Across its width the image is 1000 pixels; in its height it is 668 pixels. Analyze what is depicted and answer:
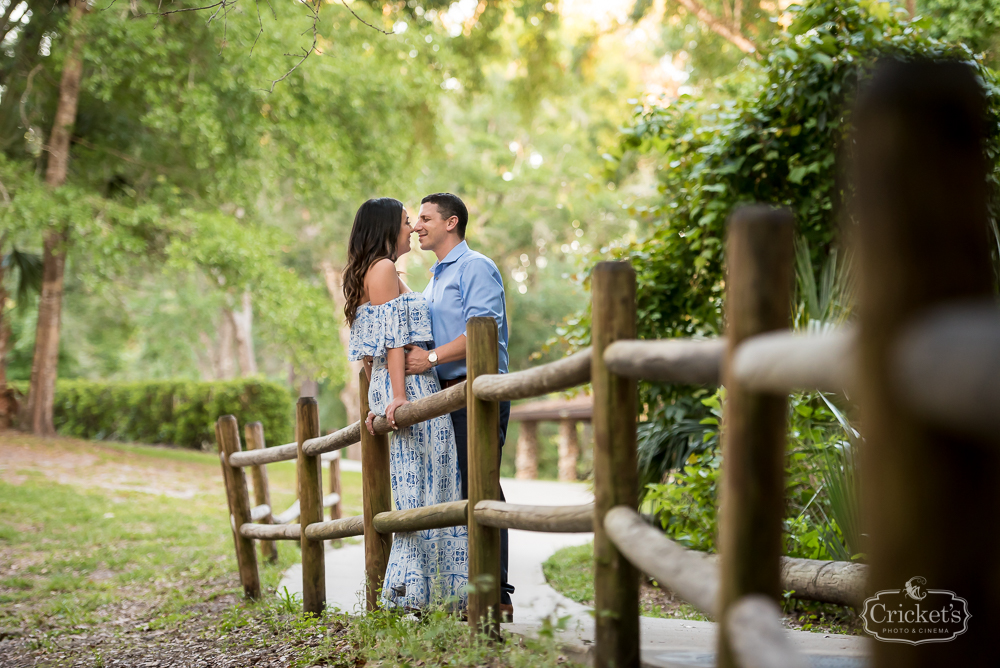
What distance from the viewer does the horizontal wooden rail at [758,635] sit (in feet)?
4.26

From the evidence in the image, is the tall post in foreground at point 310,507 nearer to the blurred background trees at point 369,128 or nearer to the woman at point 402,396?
the woman at point 402,396

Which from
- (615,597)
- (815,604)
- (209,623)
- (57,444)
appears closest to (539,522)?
(615,597)

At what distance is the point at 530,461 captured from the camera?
20.4 m

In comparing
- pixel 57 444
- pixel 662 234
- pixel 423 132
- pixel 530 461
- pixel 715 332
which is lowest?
pixel 530 461

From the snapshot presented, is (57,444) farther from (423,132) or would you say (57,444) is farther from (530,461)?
(530,461)

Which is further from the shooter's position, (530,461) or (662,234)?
(530,461)

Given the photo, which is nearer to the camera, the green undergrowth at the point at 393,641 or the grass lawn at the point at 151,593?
the green undergrowth at the point at 393,641

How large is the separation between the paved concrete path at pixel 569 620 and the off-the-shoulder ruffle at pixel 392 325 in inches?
51.6

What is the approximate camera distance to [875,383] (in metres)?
1.12

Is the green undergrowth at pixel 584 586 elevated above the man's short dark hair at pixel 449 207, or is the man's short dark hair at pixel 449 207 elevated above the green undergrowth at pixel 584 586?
the man's short dark hair at pixel 449 207

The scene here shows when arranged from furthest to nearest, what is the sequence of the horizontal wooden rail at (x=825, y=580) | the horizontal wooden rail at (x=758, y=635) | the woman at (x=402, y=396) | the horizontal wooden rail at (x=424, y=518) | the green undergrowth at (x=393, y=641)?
the woman at (x=402, y=396) < the horizontal wooden rail at (x=825, y=580) < the horizontal wooden rail at (x=424, y=518) < the green undergrowth at (x=393, y=641) < the horizontal wooden rail at (x=758, y=635)

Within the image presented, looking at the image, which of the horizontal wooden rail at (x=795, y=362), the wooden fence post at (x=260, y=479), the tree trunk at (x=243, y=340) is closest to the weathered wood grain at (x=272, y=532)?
the wooden fence post at (x=260, y=479)

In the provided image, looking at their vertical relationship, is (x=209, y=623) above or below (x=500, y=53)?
below

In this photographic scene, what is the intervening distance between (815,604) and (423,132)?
47.0 feet
